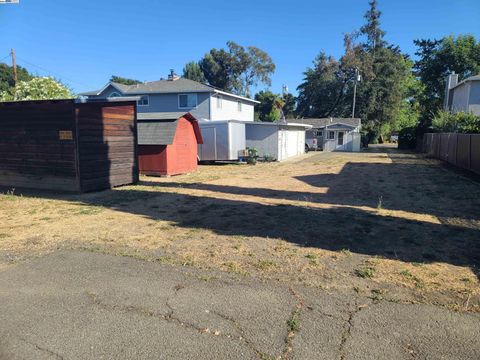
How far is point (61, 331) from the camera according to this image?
336 centimetres

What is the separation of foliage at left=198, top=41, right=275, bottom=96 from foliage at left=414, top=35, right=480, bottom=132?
25510 millimetres

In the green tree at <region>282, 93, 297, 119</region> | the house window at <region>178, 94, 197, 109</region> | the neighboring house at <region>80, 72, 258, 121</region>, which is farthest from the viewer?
the green tree at <region>282, 93, 297, 119</region>

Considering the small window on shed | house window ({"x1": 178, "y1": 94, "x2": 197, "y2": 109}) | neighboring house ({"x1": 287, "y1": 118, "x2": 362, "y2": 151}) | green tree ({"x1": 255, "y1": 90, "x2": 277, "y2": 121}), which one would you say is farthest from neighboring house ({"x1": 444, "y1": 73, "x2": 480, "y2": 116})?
green tree ({"x1": 255, "y1": 90, "x2": 277, "y2": 121})

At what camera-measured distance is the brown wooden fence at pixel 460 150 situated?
16.1m

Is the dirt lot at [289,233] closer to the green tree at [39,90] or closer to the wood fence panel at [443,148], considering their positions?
the wood fence panel at [443,148]

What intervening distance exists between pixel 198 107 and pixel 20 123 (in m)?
20.9

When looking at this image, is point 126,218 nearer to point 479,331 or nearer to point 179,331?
point 179,331

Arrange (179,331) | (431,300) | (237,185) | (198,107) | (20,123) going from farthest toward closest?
1. (198,107)
2. (237,185)
3. (20,123)
4. (431,300)
5. (179,331)

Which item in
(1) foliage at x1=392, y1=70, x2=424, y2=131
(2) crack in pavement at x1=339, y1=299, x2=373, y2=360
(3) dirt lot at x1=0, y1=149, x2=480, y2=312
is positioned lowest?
(2) crack in pavement at x1=339, y1=299, x2=373, y2=360

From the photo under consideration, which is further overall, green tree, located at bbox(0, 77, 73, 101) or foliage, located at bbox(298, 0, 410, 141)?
foliage, located at bbox(298, 0, 410, 141)

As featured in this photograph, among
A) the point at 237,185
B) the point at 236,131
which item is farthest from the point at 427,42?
the point at 237,185

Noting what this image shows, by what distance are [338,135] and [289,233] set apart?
3948 cm

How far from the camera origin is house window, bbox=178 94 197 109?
105 feet

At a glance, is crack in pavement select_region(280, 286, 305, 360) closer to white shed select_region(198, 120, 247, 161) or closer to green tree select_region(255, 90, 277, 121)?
white shed select_region(198, 120, 247, 161)
